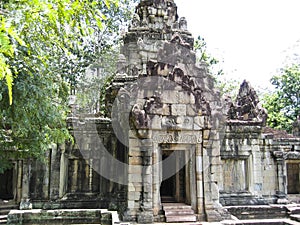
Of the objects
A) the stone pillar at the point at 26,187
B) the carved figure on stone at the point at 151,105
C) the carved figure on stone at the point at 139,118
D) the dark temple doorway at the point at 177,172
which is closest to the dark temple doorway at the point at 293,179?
the dark temple doorway at the point at 177,172

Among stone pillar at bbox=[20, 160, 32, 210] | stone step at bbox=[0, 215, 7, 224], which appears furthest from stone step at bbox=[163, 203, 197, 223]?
stone step at bbox=[0, 215, 7, 224]

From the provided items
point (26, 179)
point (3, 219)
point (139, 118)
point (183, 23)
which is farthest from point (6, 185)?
point (183, 23)

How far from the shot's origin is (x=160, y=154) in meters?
8.96

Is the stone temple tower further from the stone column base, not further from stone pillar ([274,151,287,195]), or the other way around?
stone pillar ([274,151,287,195])

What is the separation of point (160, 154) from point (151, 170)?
633mm

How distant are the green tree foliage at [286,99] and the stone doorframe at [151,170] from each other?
19635 mm

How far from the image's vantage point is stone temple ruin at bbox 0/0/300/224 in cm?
868

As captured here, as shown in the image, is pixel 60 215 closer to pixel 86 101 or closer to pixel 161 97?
pixel 161 97

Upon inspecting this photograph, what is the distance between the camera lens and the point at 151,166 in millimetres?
8523

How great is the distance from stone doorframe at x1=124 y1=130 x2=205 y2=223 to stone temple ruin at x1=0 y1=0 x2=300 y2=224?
26 millimetres

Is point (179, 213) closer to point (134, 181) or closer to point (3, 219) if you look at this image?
point (134, 181)

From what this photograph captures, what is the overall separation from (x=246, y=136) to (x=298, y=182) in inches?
286

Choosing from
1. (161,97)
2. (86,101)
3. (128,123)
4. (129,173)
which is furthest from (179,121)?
(86,101)

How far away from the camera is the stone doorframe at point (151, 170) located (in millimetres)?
8391
